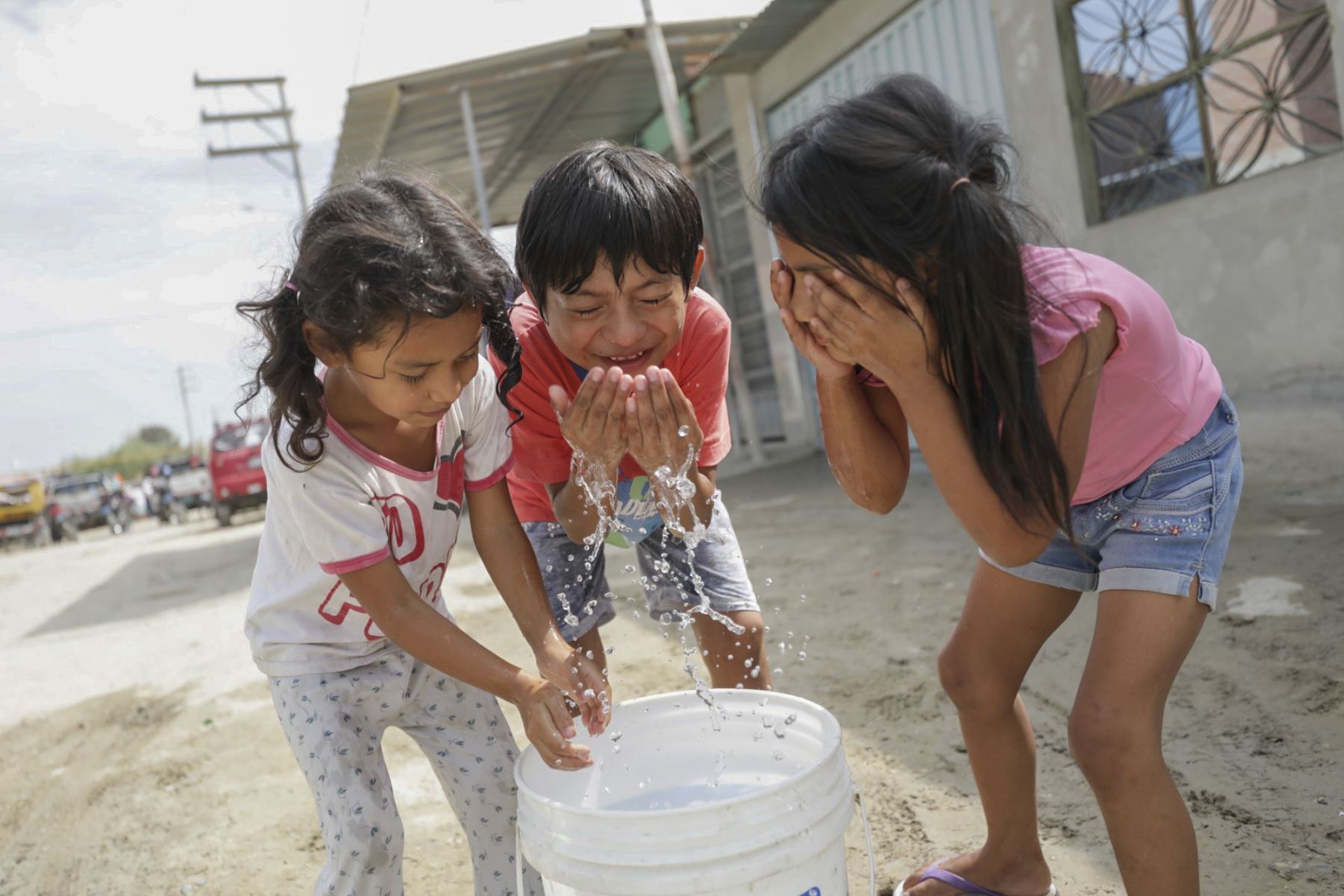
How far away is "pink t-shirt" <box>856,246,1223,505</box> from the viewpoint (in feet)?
4.35

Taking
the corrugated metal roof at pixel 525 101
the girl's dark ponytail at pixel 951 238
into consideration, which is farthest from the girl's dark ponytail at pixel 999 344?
the corrugated metal roof at pixel 525 101

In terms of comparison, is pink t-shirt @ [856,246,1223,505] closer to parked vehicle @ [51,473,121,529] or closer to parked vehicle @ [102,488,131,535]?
parked vehicle @ [102,488,131,535]

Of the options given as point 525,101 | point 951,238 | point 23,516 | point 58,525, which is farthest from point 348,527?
point 23,516

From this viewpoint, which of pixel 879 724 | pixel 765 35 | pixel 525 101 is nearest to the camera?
pixel 879 724

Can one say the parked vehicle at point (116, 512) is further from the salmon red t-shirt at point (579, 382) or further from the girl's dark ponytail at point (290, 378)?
the girl's dark ponytail at point (290, 378)

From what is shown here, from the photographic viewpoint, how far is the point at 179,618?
6.37 metres

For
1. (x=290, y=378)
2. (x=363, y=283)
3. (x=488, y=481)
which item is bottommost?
(x=488, y=481)

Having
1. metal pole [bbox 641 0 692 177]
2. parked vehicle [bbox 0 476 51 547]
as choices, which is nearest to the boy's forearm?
metal pole [bbox 641 0 692 177]

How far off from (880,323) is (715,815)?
0.60 m

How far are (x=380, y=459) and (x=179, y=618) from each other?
5436mm

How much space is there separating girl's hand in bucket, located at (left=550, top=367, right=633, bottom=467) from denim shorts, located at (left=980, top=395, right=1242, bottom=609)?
1.97 ft

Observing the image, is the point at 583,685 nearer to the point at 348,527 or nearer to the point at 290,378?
the point at 348,527

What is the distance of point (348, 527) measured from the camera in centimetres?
157

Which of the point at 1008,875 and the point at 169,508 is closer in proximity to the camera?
the point at 1008,875
